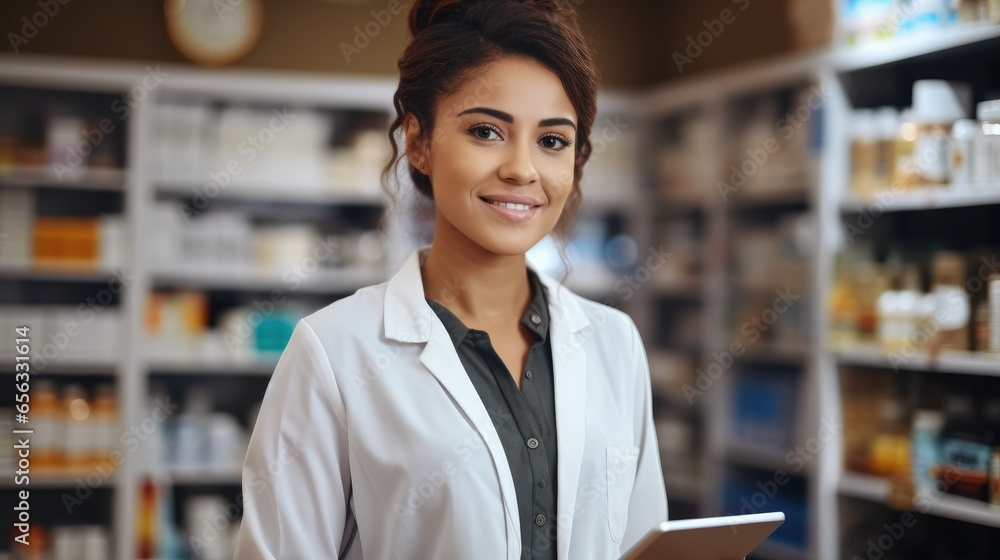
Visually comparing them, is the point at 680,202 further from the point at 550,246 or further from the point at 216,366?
the point at 216,366

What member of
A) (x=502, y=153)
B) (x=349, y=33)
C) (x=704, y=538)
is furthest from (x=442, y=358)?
(x=349, y=33)

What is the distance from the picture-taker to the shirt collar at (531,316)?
1460mm

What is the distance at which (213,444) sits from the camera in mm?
4043

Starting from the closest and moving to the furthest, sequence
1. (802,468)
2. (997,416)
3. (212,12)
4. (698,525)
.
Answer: (698,525) → (997,416) → (802,468) → (212,12)

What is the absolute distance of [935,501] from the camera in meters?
2.91

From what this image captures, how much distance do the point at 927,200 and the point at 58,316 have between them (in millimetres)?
3478

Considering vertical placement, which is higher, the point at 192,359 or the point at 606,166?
the point at 606,166

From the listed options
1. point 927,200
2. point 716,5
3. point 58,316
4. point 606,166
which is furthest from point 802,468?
point 58,316

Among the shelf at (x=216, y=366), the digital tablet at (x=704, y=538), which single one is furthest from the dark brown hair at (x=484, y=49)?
the shelf at (x=216, y=366)

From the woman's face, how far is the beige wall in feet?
10.6

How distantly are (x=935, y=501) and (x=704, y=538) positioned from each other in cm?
211

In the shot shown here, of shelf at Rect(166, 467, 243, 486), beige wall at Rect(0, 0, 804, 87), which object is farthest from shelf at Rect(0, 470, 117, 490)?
beige wall at Rect(0, 0, 804, 87)

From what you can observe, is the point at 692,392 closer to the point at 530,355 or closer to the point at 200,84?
the point at 200,84

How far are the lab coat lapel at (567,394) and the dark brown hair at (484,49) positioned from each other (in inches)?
11.5
